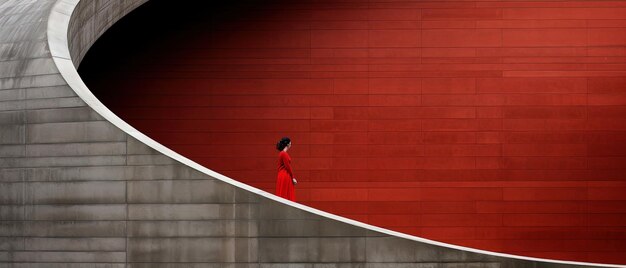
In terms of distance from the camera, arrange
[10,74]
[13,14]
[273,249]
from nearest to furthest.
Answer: [273,249]
[10,74]
[13,14]

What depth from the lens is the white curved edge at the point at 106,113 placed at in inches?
367

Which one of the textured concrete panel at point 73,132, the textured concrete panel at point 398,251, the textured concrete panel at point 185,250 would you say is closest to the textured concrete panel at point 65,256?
the textured concrete panel at point 185,250

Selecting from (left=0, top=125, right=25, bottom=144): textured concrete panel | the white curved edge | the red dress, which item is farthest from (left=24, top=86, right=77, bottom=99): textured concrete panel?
the red dress

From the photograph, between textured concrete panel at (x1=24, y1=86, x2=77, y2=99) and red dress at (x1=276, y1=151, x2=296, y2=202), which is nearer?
textured concrete panel at (x1=24, y1=86, x2=77, y2=99)

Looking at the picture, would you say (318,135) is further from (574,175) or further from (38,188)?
(38,188)

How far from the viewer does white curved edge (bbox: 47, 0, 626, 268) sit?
367 inches

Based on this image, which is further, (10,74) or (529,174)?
(529,174)

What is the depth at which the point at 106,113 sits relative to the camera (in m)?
9.79

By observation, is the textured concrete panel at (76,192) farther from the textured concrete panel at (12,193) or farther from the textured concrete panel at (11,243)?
the textured concrete panel at (11,243)

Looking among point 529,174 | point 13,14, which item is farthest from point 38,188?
point 529,174

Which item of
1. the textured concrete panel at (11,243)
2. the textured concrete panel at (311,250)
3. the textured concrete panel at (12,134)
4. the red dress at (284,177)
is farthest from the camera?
the red dress at (284,177)

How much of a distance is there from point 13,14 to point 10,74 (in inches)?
46.5

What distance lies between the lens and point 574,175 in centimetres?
1458

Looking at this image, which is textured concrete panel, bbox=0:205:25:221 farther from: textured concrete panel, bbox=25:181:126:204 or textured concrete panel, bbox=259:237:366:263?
textured concrete panel, bbox=259:237:366:263
